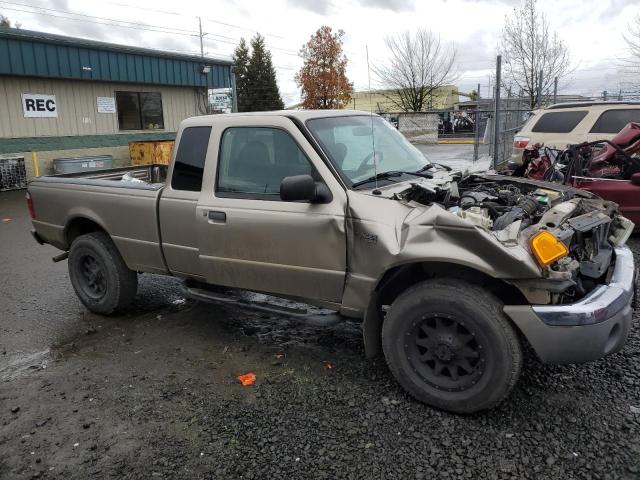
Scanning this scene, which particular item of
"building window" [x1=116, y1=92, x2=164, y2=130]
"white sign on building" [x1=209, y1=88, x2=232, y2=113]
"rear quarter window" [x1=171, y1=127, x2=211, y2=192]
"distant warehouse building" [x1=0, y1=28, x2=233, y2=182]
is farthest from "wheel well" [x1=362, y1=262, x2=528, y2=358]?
"white sign on building" [x1=209, y1=88, x2=232, y2=113]

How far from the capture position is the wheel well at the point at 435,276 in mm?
3197

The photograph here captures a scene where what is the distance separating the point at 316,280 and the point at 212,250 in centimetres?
94

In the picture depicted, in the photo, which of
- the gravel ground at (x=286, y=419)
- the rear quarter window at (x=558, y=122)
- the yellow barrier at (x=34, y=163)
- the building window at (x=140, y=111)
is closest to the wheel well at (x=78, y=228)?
the gravel ground at (x=286, y=419)

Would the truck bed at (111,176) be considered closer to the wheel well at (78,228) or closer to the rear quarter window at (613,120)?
the wheel well at (78,228)

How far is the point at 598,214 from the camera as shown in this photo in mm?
3512

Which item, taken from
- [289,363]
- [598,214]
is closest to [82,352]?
[289,363]

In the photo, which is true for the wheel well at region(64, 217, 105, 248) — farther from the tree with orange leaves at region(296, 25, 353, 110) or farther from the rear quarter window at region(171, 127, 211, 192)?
the tree with orange leaves at region(296, 25, 353, 110)

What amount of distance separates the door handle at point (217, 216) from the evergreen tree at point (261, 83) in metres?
50.3

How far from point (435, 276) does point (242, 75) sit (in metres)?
53.9

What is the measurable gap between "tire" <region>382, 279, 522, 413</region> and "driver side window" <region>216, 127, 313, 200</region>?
48.1 inches

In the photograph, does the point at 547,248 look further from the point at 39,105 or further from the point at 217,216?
the point at 39,105

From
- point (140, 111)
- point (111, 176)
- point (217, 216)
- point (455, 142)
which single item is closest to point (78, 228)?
point (111, 176)

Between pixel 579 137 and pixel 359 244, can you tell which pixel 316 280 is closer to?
pixel 359 244

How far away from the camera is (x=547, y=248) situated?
282 cm
